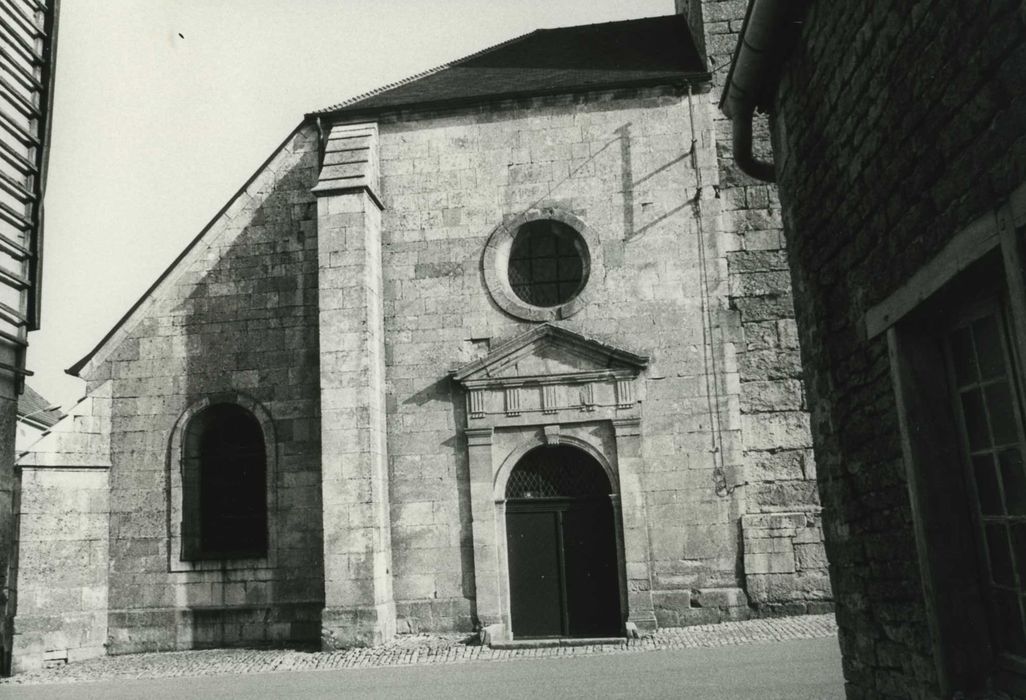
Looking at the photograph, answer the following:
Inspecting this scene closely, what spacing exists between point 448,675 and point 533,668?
2.95 ft

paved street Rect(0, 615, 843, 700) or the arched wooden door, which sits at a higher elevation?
the arched wooden door

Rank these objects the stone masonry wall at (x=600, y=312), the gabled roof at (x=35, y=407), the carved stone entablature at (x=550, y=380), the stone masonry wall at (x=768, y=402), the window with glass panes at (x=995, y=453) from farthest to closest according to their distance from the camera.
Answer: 1. the gabled roof at (x=35, y=407)
2. the carved stone entablature at (x=550, y=380)
3. the stone masonry wall at (x=600, y=312)
4. the stone masonry wall at (x=768, y=402)
5. the window with glass panes at (x=995, y=453)

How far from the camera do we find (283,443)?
1279 cm

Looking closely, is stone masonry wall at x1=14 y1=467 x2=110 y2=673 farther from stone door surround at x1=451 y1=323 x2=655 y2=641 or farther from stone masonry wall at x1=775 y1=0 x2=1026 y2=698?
stone masonry wall at x1=775 y1=0 x2=1026 y2=698

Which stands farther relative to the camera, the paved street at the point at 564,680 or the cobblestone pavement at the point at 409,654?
the cobblestone pavement at the point at 409,654

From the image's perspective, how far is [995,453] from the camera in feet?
12.3

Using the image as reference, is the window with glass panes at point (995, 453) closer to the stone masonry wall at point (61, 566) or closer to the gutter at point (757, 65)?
the gutter at point (757, 65)

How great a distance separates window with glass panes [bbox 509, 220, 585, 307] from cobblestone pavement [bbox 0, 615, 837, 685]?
15.4 ft

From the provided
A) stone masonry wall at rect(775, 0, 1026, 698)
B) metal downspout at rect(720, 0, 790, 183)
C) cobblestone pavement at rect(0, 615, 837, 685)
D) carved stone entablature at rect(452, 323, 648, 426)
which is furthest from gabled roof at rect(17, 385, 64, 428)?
stone masonry wall at rect(775, 0, 1026, 698)

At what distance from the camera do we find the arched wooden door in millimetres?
11922

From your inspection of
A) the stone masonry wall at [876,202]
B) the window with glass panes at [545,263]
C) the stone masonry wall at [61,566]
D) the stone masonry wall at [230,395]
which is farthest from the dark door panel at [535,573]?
the stone masonry wall at [876,202]

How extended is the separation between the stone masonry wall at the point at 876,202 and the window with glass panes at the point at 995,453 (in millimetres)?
353

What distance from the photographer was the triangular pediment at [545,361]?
12266 millimetres

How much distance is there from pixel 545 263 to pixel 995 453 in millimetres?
9621
